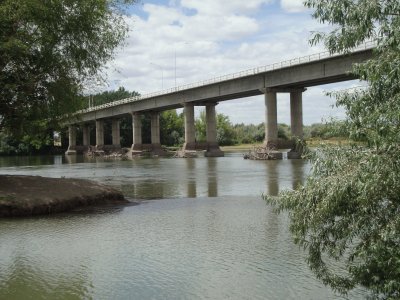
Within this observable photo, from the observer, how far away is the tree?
6.46 m

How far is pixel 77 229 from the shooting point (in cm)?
1620

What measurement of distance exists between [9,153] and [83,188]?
381 ft

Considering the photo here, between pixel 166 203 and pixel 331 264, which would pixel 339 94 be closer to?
pixel 331 264

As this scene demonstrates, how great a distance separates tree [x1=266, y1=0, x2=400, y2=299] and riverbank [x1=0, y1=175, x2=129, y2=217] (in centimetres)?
1369

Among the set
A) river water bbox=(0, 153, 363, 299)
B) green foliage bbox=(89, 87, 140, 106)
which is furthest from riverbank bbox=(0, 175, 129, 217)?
green foliage bbox=(89, 87, 140, 106)

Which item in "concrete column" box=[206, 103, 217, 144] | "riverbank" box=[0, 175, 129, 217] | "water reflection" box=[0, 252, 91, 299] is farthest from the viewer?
"concrete column" box=[206, 103, 217, 144]

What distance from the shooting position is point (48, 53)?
2341 centimetres

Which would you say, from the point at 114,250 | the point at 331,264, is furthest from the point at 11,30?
the point at 331,264

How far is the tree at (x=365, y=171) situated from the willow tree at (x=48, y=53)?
1619 centimetres

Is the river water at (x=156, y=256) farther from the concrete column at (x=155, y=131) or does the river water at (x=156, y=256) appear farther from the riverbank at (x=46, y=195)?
the concrete column at (x=155, y=131)

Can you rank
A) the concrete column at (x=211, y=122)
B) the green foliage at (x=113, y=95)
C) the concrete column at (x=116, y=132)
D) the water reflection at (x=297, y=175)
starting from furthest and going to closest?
the green foliage at (x=113, y=95) < the concrete column at (x=116, y=132) < the concrete column at (x=211, y=122) < the water reflection at (x=297, y=175)

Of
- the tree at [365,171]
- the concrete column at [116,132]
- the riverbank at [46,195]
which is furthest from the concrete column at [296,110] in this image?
the concrete column at [116,132]

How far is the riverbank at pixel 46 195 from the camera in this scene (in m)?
19.1

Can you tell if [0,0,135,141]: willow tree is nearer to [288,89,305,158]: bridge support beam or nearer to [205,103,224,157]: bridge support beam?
[288,89,305,158]: bridge support beam
